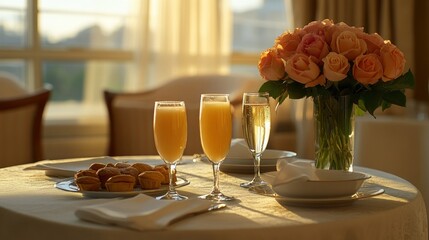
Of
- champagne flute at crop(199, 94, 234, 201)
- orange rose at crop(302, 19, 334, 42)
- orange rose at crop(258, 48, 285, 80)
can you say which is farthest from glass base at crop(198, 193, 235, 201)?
orange rose at crop(302, 19, 334, 42)

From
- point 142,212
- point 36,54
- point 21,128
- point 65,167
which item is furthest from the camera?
point 36,54

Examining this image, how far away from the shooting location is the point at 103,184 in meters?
1.68

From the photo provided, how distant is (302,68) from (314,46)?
0.06m

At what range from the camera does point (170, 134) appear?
1614 millimetres

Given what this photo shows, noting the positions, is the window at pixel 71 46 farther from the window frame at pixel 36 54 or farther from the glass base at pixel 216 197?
the glass base at pixel 216 197

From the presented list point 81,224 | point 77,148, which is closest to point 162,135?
point 81,224

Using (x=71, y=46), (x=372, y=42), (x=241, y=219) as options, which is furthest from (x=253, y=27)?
(x=241, y=219)

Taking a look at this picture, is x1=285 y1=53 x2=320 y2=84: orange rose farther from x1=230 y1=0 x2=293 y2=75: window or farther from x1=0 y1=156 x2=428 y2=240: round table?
x1=230 y1=0 x2=293 y2=75: window

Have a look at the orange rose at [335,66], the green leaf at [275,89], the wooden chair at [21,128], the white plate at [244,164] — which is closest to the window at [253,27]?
the wooden chair at [21,128]

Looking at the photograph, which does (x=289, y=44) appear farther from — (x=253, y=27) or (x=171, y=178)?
(x=253, y=27)

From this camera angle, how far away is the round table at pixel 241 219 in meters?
1.33

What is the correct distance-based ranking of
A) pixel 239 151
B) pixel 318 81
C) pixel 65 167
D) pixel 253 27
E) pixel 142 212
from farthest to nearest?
pixel 253 27
pixel 239 151
pixel 65 167
pixel 318 81
pixel 142 212

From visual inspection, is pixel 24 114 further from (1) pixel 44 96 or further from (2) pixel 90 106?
(2) pixel 90 106

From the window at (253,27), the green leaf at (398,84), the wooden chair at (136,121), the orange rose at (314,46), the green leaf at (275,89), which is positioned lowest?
the wooden chair at (136,121)
